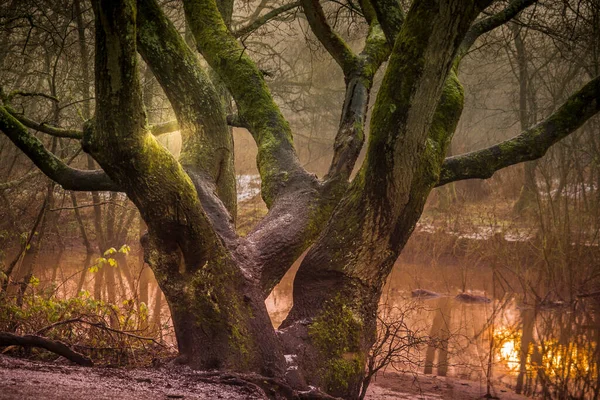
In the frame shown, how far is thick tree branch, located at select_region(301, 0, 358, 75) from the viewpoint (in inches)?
218

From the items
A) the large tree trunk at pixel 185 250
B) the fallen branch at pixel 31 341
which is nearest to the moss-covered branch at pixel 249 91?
the large tree trunk at pixel 185 250

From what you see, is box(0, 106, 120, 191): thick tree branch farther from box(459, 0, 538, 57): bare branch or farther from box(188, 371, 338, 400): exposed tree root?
box(459, 0, 538, 57): bare branch

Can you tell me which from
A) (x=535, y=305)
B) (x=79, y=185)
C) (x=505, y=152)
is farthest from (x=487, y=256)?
(x=79, y=185)

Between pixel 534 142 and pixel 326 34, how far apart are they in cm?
208

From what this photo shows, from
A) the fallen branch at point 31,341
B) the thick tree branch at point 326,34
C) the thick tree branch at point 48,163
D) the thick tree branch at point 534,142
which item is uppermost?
the thick tree branch at point 326,34

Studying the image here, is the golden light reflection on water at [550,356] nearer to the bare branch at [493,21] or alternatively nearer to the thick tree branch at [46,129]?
the bare branch at [493,21]

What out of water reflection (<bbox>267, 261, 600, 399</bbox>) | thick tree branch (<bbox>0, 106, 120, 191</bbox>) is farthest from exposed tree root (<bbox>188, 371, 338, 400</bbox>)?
water reflection (<bbox>267, 261, 600, 399</bbox>)

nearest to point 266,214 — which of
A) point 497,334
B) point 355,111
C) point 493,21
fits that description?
point 355,111

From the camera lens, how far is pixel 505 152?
5.11 meters

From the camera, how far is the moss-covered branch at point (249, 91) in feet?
18.0

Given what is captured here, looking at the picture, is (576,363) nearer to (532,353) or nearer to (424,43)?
(532,353)

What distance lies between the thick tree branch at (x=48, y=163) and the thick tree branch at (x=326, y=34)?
237 centimetres

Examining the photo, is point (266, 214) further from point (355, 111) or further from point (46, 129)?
point (46, 129)

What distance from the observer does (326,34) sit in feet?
18.5
